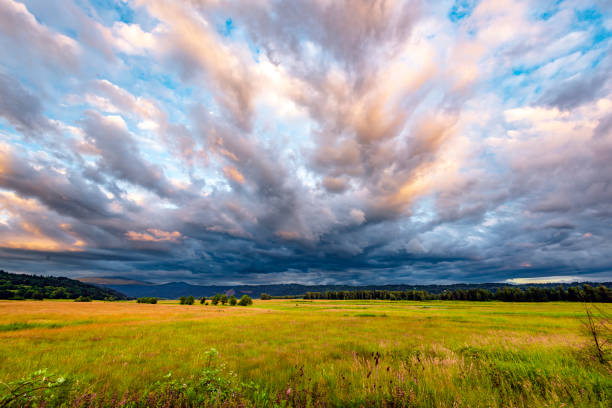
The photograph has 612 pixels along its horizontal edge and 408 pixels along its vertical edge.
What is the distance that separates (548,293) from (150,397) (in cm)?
18413

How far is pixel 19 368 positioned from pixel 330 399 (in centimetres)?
1250

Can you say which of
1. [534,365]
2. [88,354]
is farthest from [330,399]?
[88,354]

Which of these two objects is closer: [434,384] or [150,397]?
[150,397]

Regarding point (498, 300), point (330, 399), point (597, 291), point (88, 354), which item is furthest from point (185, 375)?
point (498, 300)

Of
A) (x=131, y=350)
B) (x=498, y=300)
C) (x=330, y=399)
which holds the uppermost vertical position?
(x=330, y=399)

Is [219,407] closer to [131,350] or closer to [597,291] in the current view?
[131,350]

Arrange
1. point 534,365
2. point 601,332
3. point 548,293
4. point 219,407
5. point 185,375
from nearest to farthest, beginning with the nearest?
1. point 219,407
2. point 534,365
3. point 185,375
4. point 601,332
5. point 548,293

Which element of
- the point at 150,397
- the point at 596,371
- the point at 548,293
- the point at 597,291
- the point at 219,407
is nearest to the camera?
the point at 219,407

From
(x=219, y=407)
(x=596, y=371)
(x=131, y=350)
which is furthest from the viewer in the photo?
(x=131, y=350)

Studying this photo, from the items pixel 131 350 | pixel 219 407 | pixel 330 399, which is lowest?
pixel 131 350

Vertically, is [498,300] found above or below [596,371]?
below

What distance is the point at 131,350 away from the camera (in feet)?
42.4

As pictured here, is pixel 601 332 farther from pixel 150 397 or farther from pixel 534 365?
pixel 150 397

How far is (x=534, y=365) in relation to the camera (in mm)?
8000
